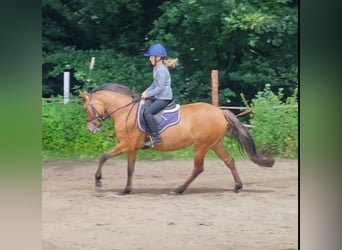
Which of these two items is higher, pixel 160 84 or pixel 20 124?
pixel 160 84

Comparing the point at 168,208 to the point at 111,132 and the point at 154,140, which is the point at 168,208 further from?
the point at 111,132

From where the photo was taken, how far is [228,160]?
4.19m

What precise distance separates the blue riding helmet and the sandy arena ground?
0.65 m

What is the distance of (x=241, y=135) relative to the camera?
13.8 feet

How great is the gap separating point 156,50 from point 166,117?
0.41 meters

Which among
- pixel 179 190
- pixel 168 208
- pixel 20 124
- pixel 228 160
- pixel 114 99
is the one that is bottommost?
pixel 168 208

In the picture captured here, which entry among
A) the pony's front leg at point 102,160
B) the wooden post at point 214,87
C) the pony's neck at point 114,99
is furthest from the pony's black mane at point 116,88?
the wooden post at point 214,87

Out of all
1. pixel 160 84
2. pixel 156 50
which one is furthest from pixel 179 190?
pixel 156 50

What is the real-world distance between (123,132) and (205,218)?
720mm

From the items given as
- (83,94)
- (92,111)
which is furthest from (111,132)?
(83,94)

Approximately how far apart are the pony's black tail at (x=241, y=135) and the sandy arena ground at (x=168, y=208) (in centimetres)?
6

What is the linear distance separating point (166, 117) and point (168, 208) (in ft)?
1.80

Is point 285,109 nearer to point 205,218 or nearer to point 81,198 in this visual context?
point 205,218

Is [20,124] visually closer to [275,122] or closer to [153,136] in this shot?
[153,136]
